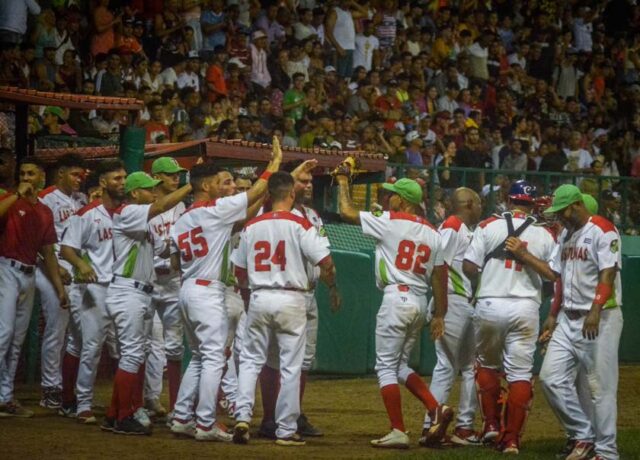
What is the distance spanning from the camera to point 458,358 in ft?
32.1

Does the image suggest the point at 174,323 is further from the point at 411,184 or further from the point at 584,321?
the point at 584,321

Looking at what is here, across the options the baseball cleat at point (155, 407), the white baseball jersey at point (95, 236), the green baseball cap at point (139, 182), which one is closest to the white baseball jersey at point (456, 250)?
the green baseball cap at point (139, 182)

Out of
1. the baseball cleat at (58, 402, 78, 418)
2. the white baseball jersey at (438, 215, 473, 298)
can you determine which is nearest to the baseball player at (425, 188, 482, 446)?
the white baseball jersey at (438, 215, 473, 298)

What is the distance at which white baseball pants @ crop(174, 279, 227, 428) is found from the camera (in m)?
8.97

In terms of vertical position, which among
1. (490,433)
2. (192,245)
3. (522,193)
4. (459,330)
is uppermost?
(522,193)

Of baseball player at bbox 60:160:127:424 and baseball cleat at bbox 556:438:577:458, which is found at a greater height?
baseball player at bbox 60:160:127:424

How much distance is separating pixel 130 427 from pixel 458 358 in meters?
2.61

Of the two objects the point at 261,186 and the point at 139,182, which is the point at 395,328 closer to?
the point at 261,186

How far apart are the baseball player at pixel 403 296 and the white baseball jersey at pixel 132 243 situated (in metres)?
1.55

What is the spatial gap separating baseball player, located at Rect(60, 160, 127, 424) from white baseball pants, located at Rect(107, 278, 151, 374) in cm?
36

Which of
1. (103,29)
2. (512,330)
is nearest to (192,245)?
(512,330)

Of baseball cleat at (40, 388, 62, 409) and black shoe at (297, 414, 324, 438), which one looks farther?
baseball cleat at (40, 388, 62, 409)

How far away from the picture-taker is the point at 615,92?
23.8m

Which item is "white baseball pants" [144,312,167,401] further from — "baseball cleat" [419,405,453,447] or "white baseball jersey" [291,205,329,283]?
"baseball cleat" [419,405,453,447]
